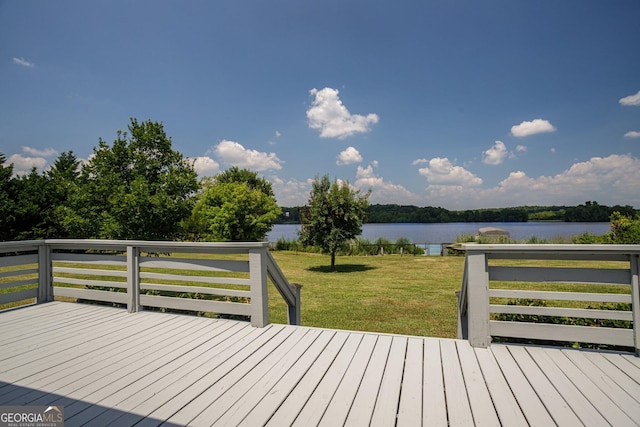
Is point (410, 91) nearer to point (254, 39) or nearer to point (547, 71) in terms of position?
point (547, 71)

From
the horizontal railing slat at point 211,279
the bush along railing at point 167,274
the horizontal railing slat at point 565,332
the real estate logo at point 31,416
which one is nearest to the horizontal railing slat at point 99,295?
the bush along railing at point 167,274

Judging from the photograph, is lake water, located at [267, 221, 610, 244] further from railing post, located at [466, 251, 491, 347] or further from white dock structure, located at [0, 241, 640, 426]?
white dock structure, located at [0, 241, 640, 426]

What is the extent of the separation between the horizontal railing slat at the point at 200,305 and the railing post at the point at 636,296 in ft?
12.5

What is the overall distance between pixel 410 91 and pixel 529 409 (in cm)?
1726

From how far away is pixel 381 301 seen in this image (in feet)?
28.3

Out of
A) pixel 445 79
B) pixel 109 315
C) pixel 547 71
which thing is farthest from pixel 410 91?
pixel 109 315

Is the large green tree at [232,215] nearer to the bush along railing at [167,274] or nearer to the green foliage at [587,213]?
the bush along railing at [167,274]

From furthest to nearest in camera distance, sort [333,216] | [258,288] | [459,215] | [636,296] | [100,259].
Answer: [459,215] → [333,216] → [100,259] → [258,288] → [636,296]

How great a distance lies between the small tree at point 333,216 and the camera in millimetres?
16172

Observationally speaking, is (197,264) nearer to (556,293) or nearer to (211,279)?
(211,279)

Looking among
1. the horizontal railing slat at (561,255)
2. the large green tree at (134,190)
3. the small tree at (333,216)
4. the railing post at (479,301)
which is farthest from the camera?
the small tree at (333,216)

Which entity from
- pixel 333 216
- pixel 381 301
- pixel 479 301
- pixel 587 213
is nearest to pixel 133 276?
pixel 479 301

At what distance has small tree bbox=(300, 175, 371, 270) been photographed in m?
16.2

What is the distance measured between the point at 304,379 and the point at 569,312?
260 cm
